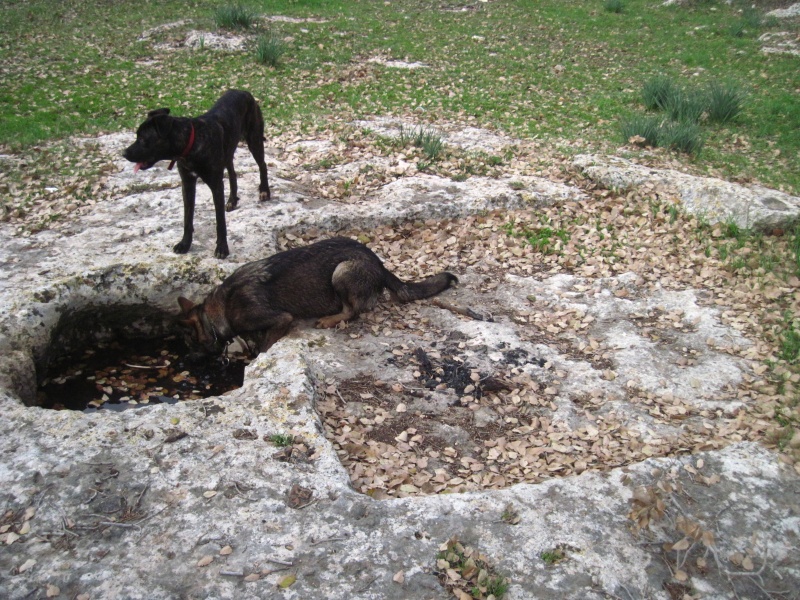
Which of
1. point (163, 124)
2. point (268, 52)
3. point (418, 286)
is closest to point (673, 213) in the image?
point (418, 286)

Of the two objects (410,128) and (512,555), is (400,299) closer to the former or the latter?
(512,555)

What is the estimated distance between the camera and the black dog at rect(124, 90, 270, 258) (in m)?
6.27

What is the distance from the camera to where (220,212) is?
7074mm

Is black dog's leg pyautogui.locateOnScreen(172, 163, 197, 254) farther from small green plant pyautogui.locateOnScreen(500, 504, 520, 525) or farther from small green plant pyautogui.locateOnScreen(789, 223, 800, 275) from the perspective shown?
small green plant pyautogui.locateOnScreen(789, 223, 800, 275)

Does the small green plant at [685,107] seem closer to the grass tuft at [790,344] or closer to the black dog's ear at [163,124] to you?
the grass tuft at [790,344]

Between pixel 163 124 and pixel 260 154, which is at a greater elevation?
pixel 163 124

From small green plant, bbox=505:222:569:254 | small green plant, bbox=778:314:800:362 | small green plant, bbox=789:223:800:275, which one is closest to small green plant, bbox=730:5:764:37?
small green plant, bbox=789:223:800:275

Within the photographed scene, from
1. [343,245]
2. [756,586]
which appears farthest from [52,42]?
[756,586]

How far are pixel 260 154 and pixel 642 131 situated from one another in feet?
21.0

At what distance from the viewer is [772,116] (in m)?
12.4

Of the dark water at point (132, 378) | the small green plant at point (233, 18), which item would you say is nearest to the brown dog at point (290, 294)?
the dark water at point (132, 378)

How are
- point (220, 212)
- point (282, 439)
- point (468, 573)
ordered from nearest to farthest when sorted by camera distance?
point (468, 573) < point (282, 439) < point (220, 212)

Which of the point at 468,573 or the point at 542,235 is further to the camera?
the point at 542,235

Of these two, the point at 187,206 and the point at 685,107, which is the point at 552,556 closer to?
the point at 187,206
